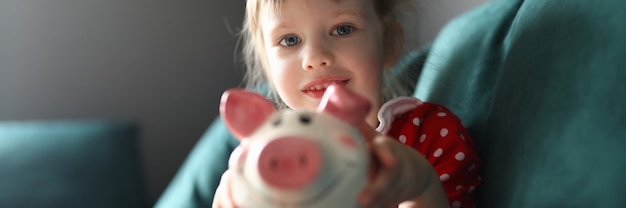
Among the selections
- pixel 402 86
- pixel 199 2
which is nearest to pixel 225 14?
pixel 199 2

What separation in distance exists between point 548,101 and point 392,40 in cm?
32

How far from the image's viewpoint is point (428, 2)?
1.37 meters

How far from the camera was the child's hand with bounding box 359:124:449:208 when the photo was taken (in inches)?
16.8

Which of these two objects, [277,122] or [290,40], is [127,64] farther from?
[277,122]

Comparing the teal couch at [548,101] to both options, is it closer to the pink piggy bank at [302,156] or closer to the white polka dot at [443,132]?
the white polka dot at [443,132]

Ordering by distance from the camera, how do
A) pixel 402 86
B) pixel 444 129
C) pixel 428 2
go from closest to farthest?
pixel 444 129
pixel 402 86
pixel 428 2

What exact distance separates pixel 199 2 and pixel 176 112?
346mm

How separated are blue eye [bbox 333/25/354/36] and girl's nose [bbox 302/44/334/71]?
0.03 meters

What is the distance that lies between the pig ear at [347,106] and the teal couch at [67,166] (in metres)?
1.24

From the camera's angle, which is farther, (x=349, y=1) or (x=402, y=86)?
(x=402, y=86)

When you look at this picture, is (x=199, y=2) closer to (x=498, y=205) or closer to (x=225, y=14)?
(x=225, y=14)

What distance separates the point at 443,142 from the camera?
704mm

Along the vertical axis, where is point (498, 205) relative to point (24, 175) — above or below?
above

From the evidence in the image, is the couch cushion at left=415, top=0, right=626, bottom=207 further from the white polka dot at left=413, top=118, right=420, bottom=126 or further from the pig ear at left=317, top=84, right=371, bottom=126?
the pig ear at left=317, top=84, right=371, bottom=126
